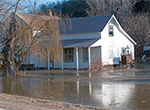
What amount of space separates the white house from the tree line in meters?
12.2

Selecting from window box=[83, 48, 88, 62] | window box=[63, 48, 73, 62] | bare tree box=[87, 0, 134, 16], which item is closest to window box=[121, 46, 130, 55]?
window box=[83, 48, 88, 62]

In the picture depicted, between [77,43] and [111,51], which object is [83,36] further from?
[111,51]

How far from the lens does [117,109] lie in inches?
286

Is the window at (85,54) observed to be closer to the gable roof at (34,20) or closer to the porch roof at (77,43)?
the porch roof at (77,43)

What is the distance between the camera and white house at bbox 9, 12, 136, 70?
22078 mm

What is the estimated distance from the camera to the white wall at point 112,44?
890 inches

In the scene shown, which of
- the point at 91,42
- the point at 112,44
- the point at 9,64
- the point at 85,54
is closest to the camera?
the point at 9,64

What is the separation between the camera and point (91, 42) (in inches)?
835

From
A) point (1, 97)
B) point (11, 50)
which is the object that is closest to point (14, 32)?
point (11, 50)

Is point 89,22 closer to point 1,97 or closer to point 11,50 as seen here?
point 11,50

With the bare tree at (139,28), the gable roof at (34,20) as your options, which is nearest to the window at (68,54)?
the gable roof at (34,20)

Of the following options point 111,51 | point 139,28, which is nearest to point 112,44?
point 111,51

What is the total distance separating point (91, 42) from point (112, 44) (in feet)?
12.0

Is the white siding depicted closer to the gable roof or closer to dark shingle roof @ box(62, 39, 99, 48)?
dark shingle roof @ box(62, 39, 99, 48)
